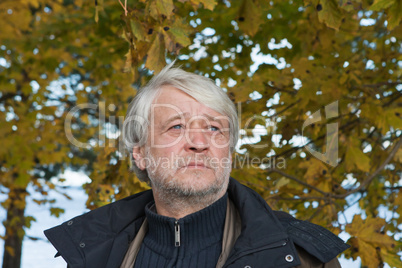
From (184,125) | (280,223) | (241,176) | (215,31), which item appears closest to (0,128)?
(215,31)

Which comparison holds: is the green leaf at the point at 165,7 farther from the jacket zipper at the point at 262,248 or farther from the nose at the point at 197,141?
the jacket zipper at the point at 262,248

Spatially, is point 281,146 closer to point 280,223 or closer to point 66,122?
point 280,223

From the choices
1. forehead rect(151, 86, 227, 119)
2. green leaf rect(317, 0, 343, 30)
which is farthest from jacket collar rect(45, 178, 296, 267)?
green leaf rect(317, 0, 343, 30)

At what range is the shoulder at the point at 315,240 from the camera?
179 centimetres

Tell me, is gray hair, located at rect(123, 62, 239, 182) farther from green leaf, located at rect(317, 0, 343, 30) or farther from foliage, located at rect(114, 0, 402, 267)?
green leaf, located at rect(317, 0, 343, 30)

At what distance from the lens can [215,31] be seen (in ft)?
11.7

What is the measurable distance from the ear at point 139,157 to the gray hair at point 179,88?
0.08 ft

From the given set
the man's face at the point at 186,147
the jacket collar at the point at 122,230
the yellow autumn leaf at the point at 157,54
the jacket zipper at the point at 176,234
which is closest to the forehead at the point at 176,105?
the man's face at the point at 186,147

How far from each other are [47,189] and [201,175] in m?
5.38

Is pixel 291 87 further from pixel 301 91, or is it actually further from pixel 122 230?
pixel 122 230

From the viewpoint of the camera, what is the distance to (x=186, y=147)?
218 centimetres

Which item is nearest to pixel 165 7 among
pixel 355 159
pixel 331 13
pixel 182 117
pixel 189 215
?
pixel 182 117

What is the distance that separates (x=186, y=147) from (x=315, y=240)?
733 mm

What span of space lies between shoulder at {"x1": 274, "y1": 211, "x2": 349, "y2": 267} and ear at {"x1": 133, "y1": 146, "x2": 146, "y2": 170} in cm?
90
